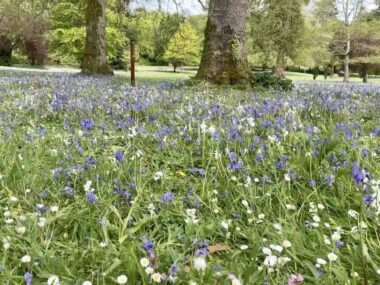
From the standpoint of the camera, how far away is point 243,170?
280cm

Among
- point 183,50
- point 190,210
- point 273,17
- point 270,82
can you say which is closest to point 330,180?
point 190,210

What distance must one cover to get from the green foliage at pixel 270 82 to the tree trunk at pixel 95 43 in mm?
9807

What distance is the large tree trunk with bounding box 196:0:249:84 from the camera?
32.0 ft

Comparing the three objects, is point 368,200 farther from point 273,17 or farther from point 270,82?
point 273,17

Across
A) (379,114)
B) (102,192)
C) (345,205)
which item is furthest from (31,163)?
(379,114)

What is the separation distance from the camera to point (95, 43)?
1847cm

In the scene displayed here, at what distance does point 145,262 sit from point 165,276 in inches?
3.8

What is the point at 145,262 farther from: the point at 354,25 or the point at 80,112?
the point at 354,25

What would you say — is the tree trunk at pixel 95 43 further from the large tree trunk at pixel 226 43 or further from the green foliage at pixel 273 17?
the large tree trunk at pixel 226 43

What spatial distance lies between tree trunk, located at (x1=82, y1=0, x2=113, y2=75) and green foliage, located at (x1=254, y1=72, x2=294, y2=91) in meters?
9.81

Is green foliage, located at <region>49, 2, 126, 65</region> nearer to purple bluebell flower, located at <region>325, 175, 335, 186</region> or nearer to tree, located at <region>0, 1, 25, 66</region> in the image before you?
tree, located at <region>0, 1, 25, 66</region>

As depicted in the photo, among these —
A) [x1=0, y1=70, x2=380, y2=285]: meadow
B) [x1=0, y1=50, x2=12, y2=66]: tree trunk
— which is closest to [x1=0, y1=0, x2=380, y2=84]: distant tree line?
[x1=0, y1=50, x2=12, y2=66]: tree trunk

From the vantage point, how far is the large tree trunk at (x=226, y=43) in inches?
384

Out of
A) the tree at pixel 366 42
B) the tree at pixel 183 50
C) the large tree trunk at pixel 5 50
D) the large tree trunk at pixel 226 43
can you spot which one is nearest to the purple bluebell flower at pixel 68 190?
the large tree trunk at pixel 226 43
